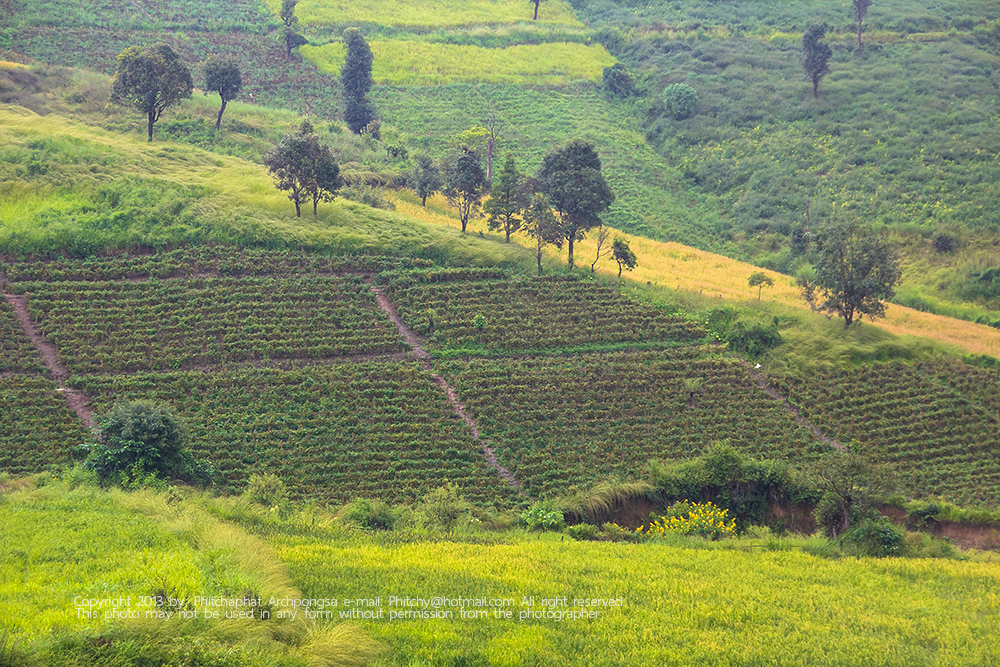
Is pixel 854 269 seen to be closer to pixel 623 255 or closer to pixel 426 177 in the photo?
pixel 623 255

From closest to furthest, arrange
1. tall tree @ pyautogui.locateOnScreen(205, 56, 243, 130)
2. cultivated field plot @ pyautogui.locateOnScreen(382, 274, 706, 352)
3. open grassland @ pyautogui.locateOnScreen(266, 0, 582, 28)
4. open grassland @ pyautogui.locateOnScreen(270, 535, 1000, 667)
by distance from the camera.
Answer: open grassland @ pyautogui.locateOnScreen(270, 535, 1000, 667) < cultivated field plot @ pyautogui.locateOnScreen(382, 274, 706, 352) < tall tree @ pyautogui.locateOnScreen(205, 56, 243, 130) < open grassland @ pyautogui.locateOnScreen(266, 0, 582, 28)

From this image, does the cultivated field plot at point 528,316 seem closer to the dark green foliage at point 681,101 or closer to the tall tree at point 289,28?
the dark green foliage at point 681,101

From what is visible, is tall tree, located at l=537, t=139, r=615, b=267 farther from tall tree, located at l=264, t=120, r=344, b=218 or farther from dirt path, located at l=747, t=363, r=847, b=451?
dirt path, located at l=747, t=363, r=847, b=451

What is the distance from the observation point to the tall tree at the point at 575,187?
4894cm

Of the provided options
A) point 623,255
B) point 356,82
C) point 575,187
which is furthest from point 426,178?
point 356,82

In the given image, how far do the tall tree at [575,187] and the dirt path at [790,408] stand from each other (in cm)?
1359

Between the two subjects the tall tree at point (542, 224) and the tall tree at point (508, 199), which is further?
the tall tree at point (508, 199)

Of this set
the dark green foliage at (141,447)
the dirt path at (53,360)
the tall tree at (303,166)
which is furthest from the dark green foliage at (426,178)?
the dark green foliage at (141,447)

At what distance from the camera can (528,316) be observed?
42.9m

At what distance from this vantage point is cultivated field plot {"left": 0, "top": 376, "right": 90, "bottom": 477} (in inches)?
1209

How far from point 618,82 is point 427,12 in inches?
1040

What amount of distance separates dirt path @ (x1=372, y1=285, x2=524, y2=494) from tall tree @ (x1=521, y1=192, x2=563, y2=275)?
989 cm

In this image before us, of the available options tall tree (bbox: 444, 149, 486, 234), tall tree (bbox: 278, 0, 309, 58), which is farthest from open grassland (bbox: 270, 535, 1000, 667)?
tall tree (bbox: 278, 0, 309, 58)

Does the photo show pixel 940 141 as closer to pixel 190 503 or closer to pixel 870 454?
pixel 870 454
